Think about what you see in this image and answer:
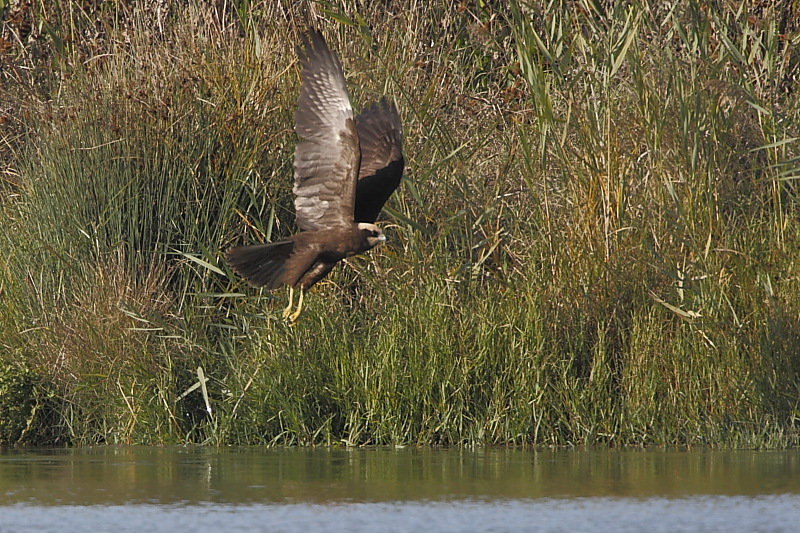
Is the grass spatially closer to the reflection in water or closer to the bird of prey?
the bird of prey

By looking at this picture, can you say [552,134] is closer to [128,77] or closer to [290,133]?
[290,133]

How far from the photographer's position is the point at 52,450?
23.1 ft

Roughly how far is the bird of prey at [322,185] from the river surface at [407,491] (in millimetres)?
1084

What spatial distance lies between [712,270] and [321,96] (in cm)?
204

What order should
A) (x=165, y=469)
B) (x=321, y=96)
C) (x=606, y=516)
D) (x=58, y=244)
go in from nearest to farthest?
(x=606, y=516) < (x=165, y=469) < (x=321, y=96) < (x=58, y=244)

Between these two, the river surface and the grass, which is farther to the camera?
the grass

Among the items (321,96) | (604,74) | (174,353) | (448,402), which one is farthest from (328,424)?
(604,74)

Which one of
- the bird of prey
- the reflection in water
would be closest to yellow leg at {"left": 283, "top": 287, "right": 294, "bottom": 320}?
the bird of prey

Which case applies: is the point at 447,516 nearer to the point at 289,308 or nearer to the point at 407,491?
the point at 407,491

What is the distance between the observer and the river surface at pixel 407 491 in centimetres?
452

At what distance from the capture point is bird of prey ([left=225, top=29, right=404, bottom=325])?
717 cm

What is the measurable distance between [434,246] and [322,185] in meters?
0.66

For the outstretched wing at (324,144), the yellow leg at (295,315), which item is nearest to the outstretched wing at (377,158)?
the outstretched wing at (324,144)

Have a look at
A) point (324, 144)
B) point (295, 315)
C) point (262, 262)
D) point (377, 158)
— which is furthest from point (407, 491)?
point (377, 158)
